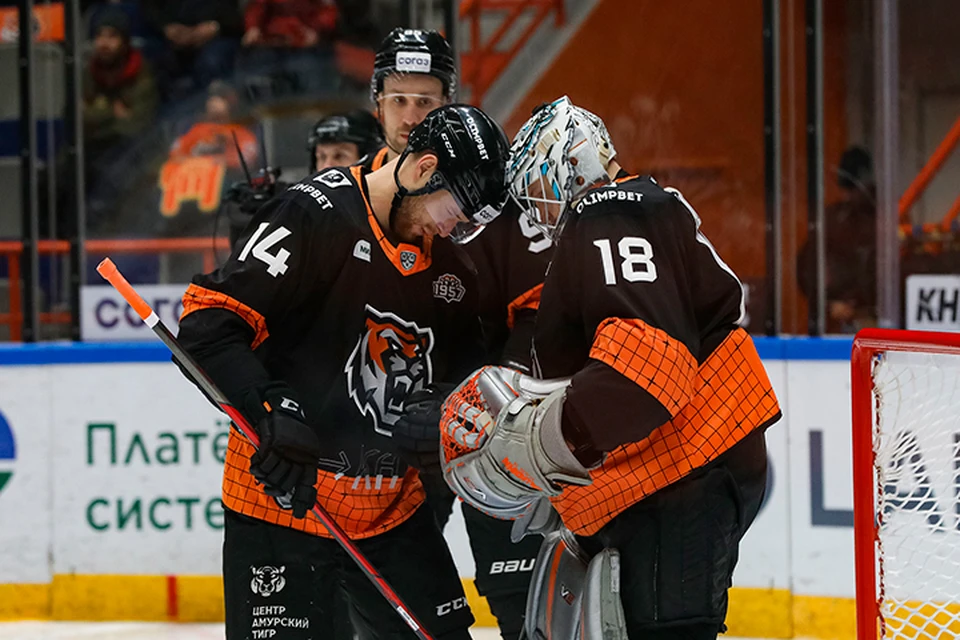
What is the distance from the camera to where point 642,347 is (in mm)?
1738

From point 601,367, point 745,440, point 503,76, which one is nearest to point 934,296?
point 503,76

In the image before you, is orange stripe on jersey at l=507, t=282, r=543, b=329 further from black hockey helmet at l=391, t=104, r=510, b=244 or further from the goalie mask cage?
the goalie mask cage

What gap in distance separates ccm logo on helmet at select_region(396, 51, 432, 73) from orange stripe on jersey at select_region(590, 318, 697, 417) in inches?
48.4

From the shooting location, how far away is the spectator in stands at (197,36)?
4945 mm

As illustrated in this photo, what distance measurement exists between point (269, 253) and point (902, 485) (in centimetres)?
144

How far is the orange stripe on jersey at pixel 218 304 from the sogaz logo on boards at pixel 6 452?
100 inches

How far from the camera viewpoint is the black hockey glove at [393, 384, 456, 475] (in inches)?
88.8

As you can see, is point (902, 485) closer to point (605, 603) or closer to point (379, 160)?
point (605, 603)

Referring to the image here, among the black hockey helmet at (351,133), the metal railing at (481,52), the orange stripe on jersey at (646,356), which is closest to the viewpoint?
the orange stripe on jersey at (646,356)

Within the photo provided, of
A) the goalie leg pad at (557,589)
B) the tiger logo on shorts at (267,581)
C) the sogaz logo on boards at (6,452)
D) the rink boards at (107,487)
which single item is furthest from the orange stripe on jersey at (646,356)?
the sogaz logo on boards at (6,452)

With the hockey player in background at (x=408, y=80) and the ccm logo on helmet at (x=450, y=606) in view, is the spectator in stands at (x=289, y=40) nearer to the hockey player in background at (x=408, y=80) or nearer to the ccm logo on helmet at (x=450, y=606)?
the hockey player in background at (x=408, y=80)

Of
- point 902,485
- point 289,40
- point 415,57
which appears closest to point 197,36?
point 289,40

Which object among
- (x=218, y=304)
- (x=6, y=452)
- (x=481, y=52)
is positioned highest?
(x=481, y=52)

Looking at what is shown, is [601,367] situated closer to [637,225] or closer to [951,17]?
[637,225]
